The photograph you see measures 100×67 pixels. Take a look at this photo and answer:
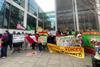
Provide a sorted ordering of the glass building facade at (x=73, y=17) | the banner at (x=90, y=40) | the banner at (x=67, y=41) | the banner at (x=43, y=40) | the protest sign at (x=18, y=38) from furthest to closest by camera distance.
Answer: the glass building facade at (x=73, y=17)
the banner at (x=43, y=40)
the protest sign at (x=18, y=38)
the banner at (x=67, y=41)
the banner at (x=90, y=40)

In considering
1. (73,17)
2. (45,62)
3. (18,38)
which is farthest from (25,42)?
(73,17)

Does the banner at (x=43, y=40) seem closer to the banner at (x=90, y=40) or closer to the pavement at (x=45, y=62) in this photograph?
the banner at (x=90, y=40)

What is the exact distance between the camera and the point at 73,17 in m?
70.7

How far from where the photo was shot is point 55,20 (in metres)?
75.4

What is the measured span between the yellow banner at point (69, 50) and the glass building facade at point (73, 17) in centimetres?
5018

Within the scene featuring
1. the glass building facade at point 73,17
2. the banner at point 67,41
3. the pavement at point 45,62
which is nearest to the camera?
the pavement at point 45,62

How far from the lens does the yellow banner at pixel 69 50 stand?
11.0m

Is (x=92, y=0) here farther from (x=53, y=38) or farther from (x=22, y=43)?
(x=22, y=43)

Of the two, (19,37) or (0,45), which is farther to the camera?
(19,37)

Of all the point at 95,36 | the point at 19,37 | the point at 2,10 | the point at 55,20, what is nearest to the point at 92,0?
the point at 95,36

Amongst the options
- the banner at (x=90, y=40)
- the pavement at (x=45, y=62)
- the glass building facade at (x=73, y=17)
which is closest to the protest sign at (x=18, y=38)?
the pavement at (x=45, y=62)

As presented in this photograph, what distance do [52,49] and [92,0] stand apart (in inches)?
194

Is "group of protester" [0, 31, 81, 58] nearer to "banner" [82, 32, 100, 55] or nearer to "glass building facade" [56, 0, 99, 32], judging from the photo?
"banner" [82, 32, 100, 55]

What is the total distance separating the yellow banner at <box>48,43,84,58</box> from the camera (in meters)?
11.0
